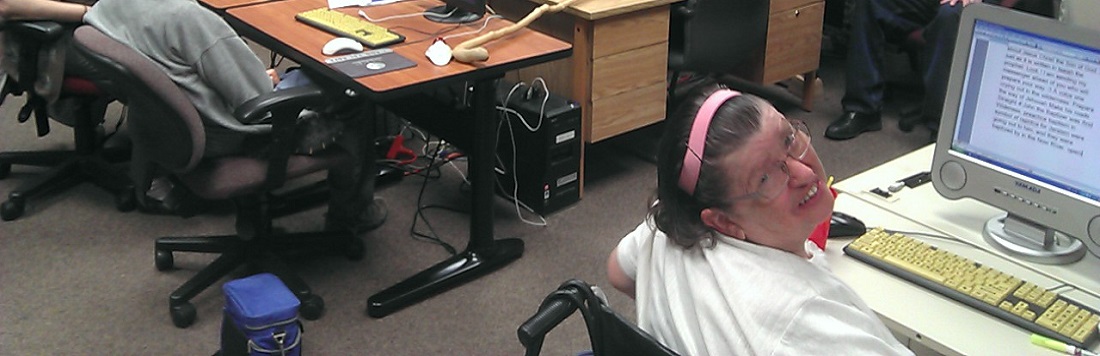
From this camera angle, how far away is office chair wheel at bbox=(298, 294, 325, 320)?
2635 millimetres

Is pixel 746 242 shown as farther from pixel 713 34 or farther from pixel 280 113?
pixel 713 34

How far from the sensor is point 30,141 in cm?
374

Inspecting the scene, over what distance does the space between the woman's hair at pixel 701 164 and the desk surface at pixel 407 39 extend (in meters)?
1.16

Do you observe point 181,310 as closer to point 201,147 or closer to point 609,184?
point 201,147

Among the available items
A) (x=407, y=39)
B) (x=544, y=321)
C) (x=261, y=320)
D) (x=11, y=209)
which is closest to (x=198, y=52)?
(x=407, y=39)

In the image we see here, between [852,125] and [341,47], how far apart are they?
7.21ft

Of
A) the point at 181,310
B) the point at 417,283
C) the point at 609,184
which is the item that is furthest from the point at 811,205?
the point at 609,184

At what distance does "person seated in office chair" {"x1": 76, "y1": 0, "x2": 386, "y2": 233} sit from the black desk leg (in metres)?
0.52

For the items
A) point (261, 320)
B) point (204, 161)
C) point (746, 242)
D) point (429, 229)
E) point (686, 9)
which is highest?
point (746, 242)

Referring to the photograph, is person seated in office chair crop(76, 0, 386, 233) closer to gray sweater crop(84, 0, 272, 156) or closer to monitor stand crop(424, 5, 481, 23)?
gray sweater crop(84, 0, 272, 156)

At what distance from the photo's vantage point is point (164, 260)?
9.36 ft

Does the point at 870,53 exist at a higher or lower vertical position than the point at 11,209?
higher

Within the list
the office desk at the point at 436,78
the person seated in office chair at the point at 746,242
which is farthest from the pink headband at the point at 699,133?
the office desk at the point at 436,78

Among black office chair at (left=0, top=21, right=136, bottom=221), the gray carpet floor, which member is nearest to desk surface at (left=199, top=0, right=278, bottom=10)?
black office chair at (left=0, top=21, right=136, bottom=221)
